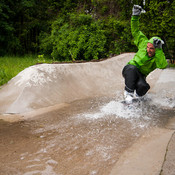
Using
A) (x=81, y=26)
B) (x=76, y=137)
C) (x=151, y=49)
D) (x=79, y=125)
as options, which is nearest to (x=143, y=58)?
(x=151, y=49)

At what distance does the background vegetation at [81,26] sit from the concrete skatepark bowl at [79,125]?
1677 mm

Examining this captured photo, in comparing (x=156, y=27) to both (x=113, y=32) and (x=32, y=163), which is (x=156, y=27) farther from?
(x=32, y=163)

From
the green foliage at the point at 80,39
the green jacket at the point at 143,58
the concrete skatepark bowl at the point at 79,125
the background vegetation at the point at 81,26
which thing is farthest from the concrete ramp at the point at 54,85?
the green foliage at the point at 80,39

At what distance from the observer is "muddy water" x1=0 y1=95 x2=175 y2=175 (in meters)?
2.16

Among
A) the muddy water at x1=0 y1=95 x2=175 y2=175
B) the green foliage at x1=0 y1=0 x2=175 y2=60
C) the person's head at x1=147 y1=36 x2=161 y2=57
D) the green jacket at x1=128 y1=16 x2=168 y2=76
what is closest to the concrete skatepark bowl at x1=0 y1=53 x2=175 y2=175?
the muddy water at x1=0 y1=95 x2=175 y2=175

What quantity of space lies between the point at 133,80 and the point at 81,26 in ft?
18.8

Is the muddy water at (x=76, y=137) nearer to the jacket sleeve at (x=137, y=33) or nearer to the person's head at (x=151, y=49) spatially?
the person's head at (x=151, y=49)

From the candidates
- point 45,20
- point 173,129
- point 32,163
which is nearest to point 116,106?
point 173,129

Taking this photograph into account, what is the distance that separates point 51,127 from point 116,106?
1362 millimetres

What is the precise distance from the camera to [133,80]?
3.82 m

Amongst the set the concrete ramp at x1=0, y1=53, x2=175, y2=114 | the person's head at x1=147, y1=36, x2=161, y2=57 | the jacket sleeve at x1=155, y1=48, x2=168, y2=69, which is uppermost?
the person's head at x1=147, y1=36, x2=161, y2=57

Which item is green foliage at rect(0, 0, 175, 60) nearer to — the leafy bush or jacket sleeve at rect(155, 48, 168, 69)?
the leafy bush

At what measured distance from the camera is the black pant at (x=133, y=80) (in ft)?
12.5

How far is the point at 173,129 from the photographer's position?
299cm
